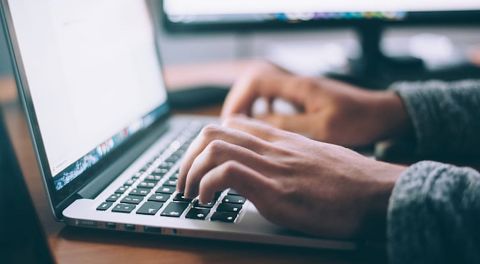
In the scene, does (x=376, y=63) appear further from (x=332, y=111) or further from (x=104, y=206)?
(x=104, y=206)

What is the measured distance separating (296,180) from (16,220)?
411 millimetres

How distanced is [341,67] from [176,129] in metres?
0.43

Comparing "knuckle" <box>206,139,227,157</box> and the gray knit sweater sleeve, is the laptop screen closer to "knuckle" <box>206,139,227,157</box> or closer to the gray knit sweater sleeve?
"knuckle" <box>206,139,227,157</box>

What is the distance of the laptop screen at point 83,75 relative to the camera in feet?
1.42

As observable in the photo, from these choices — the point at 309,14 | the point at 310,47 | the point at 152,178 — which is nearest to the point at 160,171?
the point at 152,178

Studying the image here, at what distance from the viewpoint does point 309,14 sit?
34.3 inches

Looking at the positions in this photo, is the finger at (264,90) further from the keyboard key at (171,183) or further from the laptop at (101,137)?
the keyboard key at (171,183)

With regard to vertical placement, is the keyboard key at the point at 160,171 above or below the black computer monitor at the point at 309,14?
below

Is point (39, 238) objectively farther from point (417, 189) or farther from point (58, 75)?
point (417, 189)

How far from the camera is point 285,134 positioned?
0.48 meters

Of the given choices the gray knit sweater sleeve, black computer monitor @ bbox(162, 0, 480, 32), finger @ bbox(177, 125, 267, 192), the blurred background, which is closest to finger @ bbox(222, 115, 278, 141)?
finger @ bbox(177, 125, 267, 192)

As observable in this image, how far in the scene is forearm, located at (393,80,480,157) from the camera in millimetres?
588

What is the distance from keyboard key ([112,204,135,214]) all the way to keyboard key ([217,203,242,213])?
0.08 metres

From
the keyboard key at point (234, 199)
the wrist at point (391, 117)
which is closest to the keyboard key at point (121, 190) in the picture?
the keyboard key at point (234, 199)
